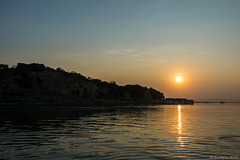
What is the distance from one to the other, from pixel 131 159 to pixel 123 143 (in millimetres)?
6066

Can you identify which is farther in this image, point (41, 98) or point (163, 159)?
point (41, 98)

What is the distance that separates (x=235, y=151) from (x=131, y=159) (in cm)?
911

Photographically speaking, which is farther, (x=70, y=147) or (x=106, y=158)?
(x=70, y=147)

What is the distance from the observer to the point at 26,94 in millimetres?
175625

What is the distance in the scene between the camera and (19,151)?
65.0 ft

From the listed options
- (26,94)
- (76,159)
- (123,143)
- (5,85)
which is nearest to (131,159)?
(76,159)

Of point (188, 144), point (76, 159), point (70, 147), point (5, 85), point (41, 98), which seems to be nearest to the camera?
point (76, 159)

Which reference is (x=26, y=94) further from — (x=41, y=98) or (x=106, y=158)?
(x=106, y=158)

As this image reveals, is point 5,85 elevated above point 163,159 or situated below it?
above

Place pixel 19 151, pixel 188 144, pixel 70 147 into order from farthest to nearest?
1. pixel 188 144
2. pixel 70 147
3. pixel 19 151

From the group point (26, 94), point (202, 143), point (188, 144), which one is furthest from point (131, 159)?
point (26, 94)

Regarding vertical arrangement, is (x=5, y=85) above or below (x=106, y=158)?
above

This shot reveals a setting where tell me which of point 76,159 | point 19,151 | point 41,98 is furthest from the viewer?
point 41,98

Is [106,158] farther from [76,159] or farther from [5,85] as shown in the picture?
[5,85]
